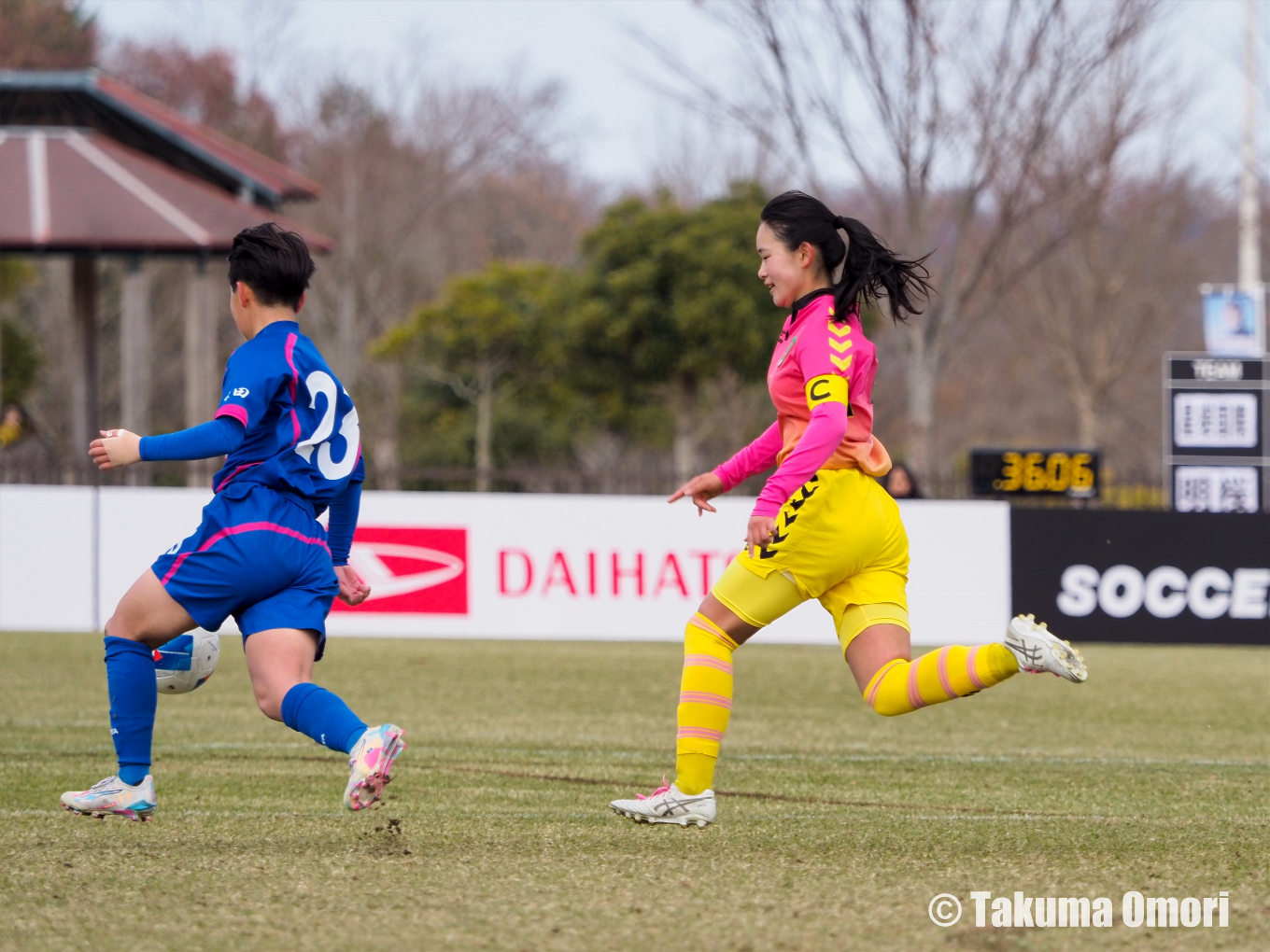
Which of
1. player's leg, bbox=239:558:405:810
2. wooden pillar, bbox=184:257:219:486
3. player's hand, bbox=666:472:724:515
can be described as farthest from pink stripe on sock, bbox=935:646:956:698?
wooden pillar, bbox=184:257:219:486

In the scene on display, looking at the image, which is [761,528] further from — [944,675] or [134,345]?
[134,345]

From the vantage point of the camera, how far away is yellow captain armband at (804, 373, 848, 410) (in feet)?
14.3

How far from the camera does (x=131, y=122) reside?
76.6 ft

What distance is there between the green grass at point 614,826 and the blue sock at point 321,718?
13.2 inches

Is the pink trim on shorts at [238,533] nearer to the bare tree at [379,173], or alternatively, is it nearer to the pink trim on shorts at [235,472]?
the pink trim on shorts at [235,472]

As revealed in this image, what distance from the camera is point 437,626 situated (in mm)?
13109

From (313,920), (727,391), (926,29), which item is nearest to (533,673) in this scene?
(313,920)

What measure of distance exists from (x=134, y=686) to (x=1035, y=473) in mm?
11984

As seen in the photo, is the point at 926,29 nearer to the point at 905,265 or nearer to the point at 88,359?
the point at 88,359

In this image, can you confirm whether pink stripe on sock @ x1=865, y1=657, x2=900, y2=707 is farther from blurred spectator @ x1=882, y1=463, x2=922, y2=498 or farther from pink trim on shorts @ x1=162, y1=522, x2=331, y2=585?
blurred spectator @ x1=882, y1=463, x2=922, y2=498

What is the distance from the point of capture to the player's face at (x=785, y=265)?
4.64 m

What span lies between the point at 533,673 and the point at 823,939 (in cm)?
772

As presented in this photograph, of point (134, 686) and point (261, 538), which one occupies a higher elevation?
point (261, 538)

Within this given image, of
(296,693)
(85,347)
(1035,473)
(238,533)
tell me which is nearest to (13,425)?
(85,347)
